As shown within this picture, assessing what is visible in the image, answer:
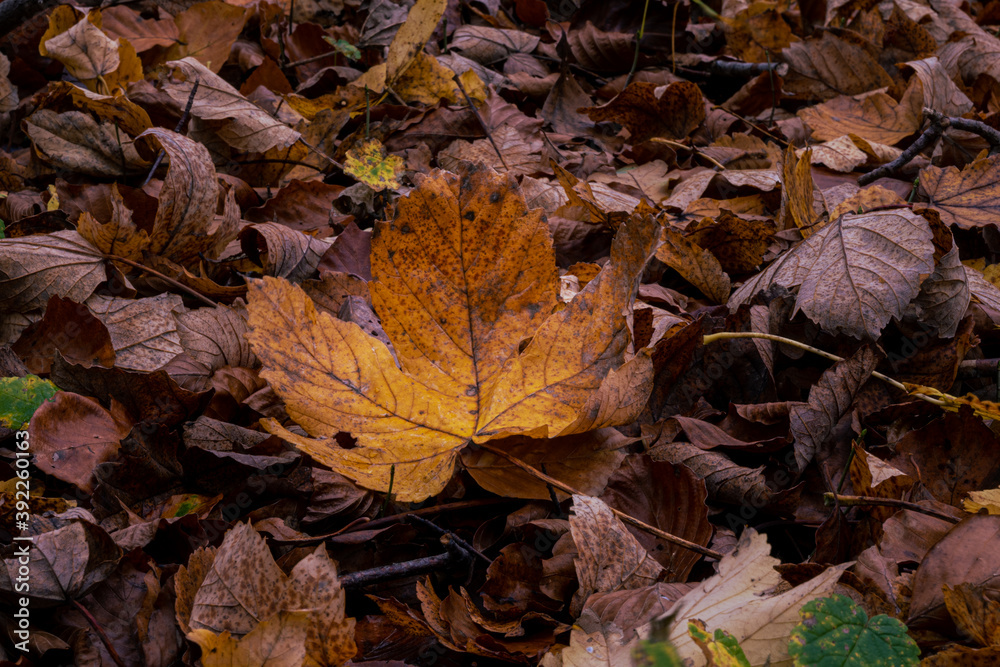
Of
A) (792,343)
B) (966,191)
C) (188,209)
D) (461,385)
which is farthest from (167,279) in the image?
(966,191)

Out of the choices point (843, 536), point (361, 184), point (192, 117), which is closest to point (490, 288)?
point (843, 536)

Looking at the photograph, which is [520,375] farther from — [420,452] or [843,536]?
[843,536]

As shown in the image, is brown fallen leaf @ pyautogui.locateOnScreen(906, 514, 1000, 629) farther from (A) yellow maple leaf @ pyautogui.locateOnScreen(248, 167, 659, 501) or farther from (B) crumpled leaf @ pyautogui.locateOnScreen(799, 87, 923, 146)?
(B) crumpled leaf @ pyautogui.locateOnScreen(799, 87, 923, 146)

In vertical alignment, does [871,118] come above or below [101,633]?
above

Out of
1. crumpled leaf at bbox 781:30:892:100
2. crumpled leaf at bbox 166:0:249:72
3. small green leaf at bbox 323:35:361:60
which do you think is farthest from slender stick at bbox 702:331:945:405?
crumpled leaf at bbox 166:0:249:72

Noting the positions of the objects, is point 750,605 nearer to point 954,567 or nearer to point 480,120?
point 954,567

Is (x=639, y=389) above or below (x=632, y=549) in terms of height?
above

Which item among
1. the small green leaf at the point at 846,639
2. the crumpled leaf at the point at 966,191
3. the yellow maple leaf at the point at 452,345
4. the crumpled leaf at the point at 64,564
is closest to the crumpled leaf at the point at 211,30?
the yellow maple leaf at the point at 452,345
